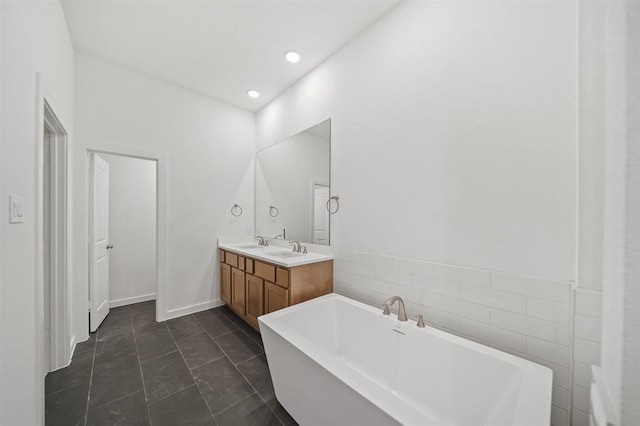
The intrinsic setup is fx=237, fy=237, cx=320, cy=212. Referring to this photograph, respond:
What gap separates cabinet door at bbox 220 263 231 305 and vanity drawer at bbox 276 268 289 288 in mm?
1168

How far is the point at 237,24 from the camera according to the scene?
203 cm

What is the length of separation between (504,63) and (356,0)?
1.18 m

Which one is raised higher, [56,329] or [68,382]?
[56,329]

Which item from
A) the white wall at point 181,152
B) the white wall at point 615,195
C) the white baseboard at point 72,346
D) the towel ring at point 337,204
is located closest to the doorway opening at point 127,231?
the white wall at point 181,152

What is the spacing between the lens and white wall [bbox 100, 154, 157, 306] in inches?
130

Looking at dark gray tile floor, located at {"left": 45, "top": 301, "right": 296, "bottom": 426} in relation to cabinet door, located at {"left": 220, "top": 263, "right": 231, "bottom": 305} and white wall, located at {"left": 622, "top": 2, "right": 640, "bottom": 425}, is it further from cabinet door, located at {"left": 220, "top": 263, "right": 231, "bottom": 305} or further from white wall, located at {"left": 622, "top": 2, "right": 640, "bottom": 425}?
white wall, located at {"left": 622, "top": 2, "right": 640, "bottom": 425}

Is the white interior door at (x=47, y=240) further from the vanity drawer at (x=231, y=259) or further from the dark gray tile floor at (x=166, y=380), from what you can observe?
the vanity drawer at (x=231, y=259)

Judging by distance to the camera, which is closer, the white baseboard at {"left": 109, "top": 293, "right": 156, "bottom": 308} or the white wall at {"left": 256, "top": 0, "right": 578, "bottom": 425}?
the white wall at {"left": 256, "top": 0, "right": 578, "bottom": 425}

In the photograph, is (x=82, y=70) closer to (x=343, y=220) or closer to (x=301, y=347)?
(x=343, y=220)

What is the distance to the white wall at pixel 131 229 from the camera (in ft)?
10.8

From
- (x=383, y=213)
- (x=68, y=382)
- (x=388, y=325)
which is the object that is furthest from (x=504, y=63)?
(x=68, y=382)

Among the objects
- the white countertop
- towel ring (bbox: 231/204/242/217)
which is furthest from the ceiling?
the white countertop

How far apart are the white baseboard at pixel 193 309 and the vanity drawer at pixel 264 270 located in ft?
4.03

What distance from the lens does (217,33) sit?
214cm
